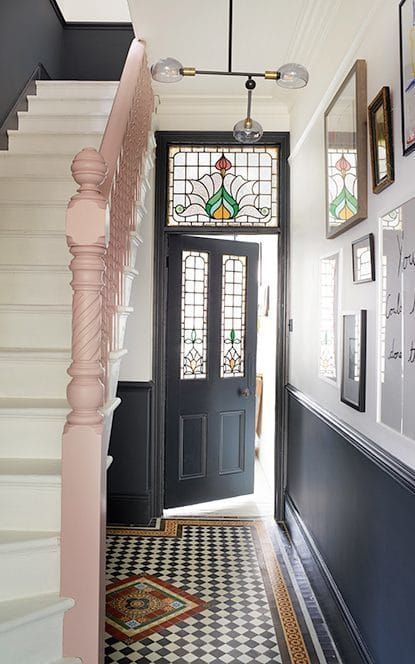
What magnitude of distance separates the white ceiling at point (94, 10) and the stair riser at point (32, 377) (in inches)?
147

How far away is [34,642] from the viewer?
Result: 6.19ft

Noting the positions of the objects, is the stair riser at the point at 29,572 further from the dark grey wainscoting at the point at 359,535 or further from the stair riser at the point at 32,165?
the stair riser at the point at 32,165

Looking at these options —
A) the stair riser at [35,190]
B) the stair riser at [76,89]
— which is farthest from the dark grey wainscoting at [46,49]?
the stair riser at [35,190]

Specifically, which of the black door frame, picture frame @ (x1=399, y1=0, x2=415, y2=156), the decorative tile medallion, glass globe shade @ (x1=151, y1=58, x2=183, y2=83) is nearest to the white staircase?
the black door frame

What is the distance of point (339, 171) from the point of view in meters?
2.79

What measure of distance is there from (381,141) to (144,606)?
2.50m

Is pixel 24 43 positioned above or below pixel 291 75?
above

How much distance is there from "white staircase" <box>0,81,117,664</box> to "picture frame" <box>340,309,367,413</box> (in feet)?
4.03

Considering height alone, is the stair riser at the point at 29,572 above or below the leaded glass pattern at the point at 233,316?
below

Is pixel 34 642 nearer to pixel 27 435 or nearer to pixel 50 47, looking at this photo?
pixel 27 435

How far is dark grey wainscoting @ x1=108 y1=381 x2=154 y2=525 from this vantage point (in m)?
4.30

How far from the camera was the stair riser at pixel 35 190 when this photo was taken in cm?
346

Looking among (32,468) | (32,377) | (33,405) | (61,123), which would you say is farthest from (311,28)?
(32,468)

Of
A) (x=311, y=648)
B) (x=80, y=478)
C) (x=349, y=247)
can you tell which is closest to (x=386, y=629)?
(x=311, y=648)
